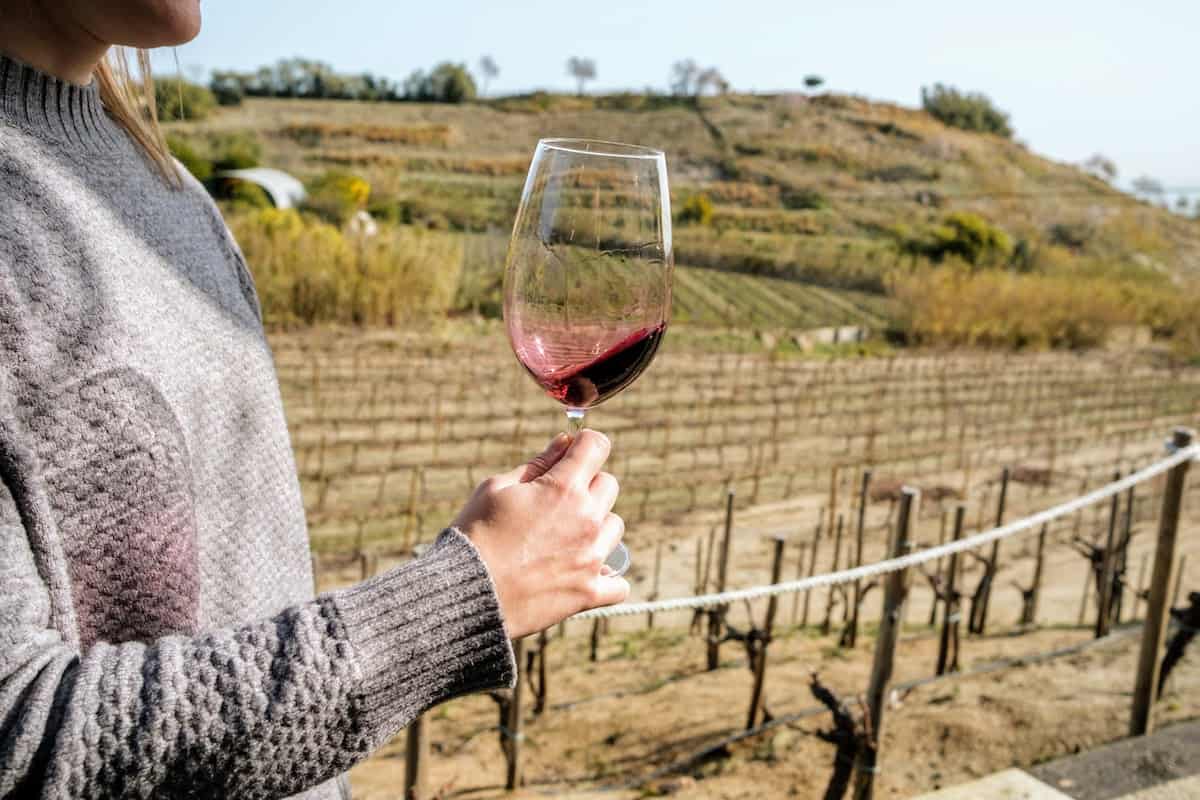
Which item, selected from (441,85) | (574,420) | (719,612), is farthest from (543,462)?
(441,85)

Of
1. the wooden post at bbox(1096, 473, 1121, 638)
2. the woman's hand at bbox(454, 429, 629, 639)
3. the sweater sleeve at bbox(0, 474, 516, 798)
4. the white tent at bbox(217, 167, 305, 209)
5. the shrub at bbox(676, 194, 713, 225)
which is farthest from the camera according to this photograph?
the shrub at bbox(676, 194, 713, 225)

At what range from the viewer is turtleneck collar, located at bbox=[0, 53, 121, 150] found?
85cm

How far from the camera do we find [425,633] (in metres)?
0.74

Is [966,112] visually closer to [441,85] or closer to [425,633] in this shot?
[441,85]

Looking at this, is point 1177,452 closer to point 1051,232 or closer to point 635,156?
point 635,156

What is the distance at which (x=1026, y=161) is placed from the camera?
57219 mm

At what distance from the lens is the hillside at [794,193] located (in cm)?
2244

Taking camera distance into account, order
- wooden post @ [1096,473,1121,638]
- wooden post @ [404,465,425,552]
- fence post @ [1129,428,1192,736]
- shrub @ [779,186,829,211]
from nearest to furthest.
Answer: fence post @ [1129,428,1192,736]
wooden post @ [1096,473,1121,638]
wooden post @ [404,465,425,552]
shrub @ [779,186,829,211]

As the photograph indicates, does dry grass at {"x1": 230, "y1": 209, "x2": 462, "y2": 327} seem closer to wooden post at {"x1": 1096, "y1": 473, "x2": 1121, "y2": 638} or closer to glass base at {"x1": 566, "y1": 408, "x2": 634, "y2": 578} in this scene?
wooden post at {"x1": 1096, "y1": 473, "x2": 1121, "y2": 638}

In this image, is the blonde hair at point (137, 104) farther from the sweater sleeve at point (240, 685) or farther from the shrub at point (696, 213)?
the shrub at point (696, 213)

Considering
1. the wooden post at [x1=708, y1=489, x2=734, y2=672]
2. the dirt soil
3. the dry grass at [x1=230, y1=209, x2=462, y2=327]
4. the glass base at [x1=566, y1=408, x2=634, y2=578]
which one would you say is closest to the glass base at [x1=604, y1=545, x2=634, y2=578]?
the glass base at [x1=566, y1=408, x2=634, y2=578]

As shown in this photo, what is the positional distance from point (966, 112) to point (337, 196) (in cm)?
5239

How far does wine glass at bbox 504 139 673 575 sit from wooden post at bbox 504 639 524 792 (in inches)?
106

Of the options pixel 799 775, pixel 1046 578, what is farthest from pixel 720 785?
pixel 1046 578
